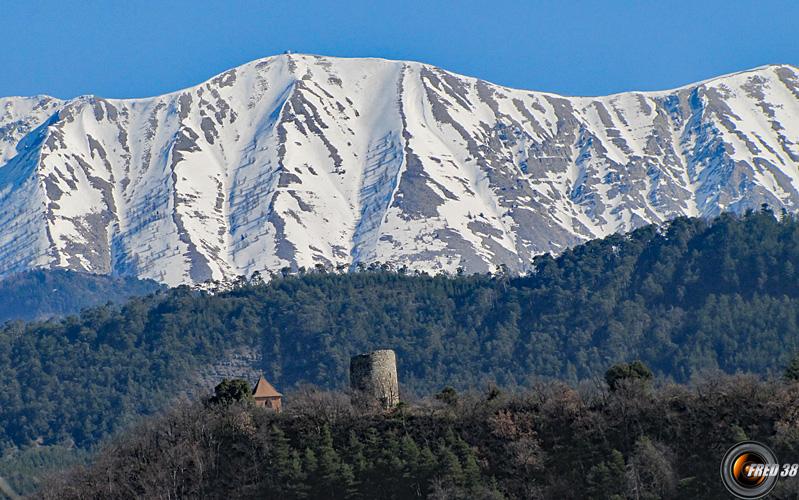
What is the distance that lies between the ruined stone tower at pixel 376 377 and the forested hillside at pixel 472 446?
5.43 ft

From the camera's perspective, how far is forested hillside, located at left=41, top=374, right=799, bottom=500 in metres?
90.2

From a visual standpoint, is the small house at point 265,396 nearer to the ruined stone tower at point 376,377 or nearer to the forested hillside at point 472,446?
the ruined stone tower at point 376,377

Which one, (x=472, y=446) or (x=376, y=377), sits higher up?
(x=376, y=377)

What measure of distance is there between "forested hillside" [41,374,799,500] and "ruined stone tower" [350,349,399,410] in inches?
65.2

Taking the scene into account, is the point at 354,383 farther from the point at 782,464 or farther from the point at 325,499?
the point at 782,464

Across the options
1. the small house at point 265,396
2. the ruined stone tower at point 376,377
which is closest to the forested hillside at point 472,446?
the ruined stone tower at point 376,377

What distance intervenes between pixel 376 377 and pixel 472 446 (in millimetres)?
11453

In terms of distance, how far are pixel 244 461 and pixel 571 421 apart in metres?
18.8

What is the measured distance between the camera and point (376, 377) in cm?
10762

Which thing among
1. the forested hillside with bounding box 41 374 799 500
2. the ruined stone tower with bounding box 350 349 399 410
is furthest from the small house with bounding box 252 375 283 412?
the forested hillside with bounding box 41 374 799 500

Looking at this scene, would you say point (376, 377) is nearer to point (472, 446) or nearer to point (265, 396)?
point (472, 446)

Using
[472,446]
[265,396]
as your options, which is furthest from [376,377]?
[265,396]

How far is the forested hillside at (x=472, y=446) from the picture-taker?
90188 millimetres

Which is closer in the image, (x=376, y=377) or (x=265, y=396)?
(x=376, y=377)
